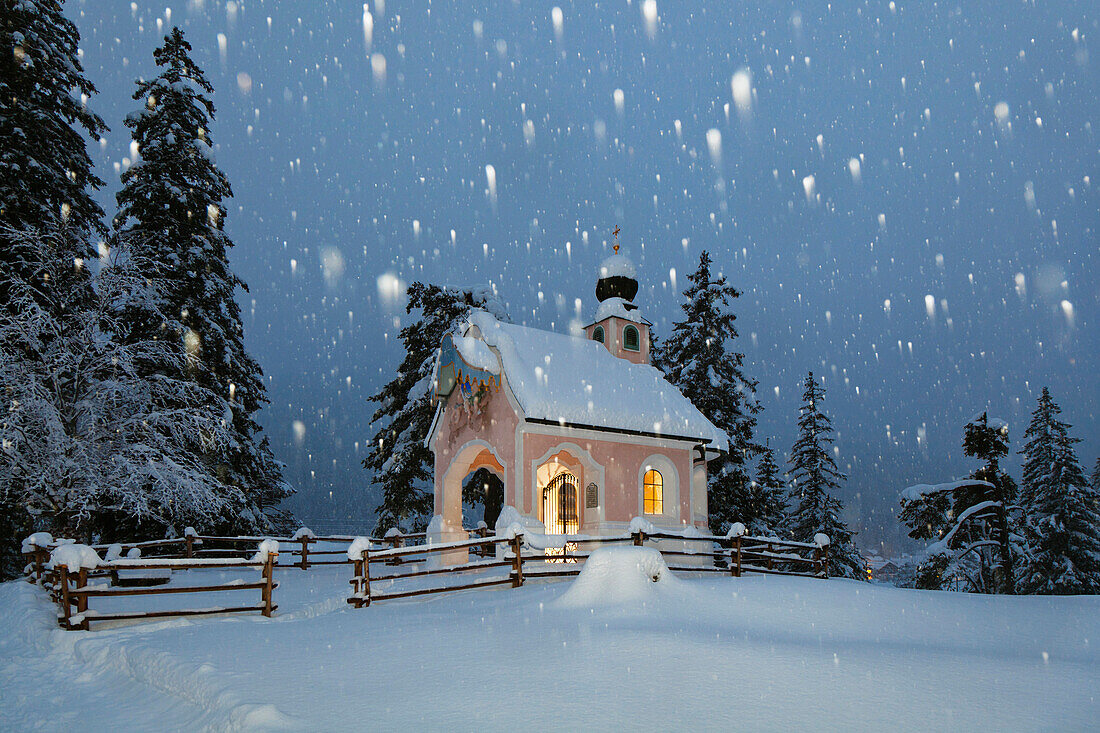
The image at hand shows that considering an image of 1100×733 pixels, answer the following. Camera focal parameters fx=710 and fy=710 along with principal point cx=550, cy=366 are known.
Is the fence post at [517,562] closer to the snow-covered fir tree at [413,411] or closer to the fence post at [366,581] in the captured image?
the fence post at [366,581]

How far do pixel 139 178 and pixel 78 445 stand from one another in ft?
30.9

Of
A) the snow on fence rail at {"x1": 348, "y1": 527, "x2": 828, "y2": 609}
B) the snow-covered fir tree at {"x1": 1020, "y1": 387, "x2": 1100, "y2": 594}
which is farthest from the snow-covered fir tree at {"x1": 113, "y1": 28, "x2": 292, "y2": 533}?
the snow-covered fir tree at {"x1": 1020, "y1": 387, "x2": 1100, "y2": 594}

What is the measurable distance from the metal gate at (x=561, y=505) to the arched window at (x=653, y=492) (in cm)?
431

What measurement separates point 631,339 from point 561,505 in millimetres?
6250

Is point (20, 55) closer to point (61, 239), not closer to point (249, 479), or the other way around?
point (61, 239)

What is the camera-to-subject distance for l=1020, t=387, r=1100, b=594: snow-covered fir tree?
26.4 metres

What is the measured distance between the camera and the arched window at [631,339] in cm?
2406

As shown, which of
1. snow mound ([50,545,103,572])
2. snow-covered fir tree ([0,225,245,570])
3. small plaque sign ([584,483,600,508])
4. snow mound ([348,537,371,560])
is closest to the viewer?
snow mound ([50,545,103,572])

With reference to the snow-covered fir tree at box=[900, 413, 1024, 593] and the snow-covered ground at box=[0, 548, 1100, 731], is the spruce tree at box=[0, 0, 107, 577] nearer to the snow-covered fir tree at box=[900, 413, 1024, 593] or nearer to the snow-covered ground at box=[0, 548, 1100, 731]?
the snow-covered ground at box=[0, 548, 1100, 731]

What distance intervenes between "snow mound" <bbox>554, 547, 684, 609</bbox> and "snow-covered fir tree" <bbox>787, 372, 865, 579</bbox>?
2336 cm

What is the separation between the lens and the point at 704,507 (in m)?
21.8

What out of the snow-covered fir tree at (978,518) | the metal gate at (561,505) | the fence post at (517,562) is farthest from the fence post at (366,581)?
the snow-covered fir tree at (978,518)

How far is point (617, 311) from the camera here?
78.6ft

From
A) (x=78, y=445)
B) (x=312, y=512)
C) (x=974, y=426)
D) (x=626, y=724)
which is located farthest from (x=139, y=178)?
(x=312, y=512)
